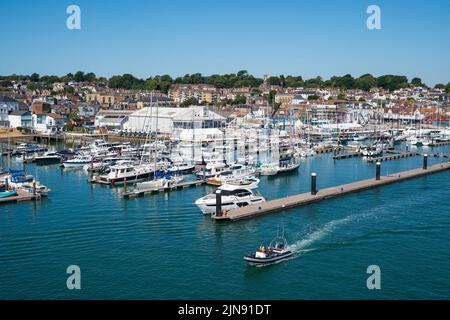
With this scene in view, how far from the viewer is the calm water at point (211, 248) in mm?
13969

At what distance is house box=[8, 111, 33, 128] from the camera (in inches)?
2269

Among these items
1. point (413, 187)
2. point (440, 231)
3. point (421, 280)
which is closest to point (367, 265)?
point (421, 280)

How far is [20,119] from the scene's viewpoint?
189ft

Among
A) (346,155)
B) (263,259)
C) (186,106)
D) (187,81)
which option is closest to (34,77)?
(187,81)

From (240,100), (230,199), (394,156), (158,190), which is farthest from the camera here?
(240,100)

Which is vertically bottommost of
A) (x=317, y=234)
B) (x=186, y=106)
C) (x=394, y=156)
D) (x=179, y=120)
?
(x=317, y=234)

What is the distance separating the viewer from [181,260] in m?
15.9

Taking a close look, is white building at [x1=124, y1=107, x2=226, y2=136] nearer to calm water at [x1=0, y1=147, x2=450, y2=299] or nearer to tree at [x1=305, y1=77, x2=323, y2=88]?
calm water at [x1=0, y1=147, x2=450, y2=299]

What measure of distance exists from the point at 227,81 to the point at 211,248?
9659 cm

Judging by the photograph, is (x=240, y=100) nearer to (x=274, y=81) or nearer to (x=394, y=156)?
(x=274, y=81)

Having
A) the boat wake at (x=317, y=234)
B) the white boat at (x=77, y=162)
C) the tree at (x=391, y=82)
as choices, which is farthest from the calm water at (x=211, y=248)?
the tree at (x=391, y=82)

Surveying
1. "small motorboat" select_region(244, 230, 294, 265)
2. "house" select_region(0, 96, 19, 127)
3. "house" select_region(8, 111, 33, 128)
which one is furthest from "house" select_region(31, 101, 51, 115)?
"small motorboat" select_region(244, 230, 294, 265)

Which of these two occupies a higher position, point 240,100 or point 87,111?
point 240,100

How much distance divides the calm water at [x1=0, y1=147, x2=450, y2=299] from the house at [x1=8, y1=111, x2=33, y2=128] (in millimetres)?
35385
